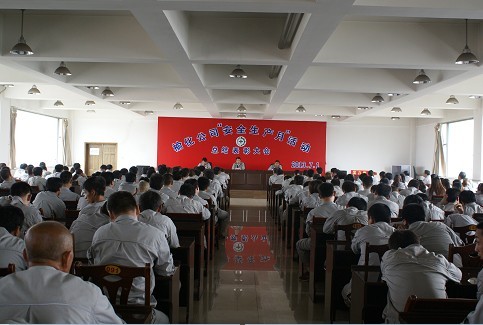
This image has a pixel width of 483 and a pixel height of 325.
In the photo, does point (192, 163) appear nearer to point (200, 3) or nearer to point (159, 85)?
point (159, 85)

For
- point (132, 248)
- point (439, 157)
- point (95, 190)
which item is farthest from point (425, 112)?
point (132, 248)

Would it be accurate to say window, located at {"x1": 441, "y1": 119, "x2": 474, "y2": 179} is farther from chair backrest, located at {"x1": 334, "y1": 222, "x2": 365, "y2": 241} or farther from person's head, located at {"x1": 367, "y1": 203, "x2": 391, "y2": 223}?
person's head, located at {"x1": 367, "y1": 203, "x2": 391, "y2": 223}

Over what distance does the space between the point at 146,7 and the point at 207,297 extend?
3.05 meters

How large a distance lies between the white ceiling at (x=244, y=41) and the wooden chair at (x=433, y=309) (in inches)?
111

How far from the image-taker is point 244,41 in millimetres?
6570

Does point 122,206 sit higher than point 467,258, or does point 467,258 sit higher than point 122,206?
point 122,206

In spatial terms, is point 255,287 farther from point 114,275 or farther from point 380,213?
point 114,275

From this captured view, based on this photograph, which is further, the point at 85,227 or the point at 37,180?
the point at 37,180

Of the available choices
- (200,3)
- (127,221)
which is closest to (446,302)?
(127,221)

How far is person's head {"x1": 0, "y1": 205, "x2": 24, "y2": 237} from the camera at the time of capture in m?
3.16

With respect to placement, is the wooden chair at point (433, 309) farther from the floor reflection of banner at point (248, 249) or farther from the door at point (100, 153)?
the door at point (100, 153)

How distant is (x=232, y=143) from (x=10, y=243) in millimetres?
15450

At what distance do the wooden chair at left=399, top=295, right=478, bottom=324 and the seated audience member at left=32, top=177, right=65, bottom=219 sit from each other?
15.7 feet

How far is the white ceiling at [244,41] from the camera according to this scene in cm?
437
